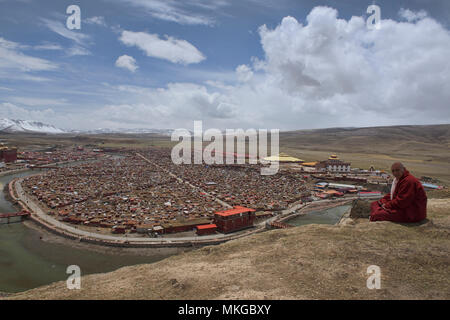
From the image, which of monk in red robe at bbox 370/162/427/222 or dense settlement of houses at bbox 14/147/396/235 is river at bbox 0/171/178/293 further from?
monk in red robe at bbox 370/162/427/222

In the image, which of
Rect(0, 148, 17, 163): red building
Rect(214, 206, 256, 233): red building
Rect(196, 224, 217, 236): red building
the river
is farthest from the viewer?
Rect(0, 148, 17, 163): red building

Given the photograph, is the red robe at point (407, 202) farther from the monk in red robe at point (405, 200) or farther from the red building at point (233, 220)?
the red building at point (233, 220)

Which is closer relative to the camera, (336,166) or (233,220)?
(233,220)

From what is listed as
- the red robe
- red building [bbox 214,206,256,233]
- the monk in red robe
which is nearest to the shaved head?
the monk in red robe

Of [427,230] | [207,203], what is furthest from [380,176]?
[427,230]

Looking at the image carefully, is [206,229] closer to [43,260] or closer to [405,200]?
[43,260]

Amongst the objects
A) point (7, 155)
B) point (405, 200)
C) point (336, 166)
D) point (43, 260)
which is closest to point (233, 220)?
point (43, 260)

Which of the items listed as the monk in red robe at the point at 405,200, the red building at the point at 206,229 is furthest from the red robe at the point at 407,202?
the red building at the point at 206,229
